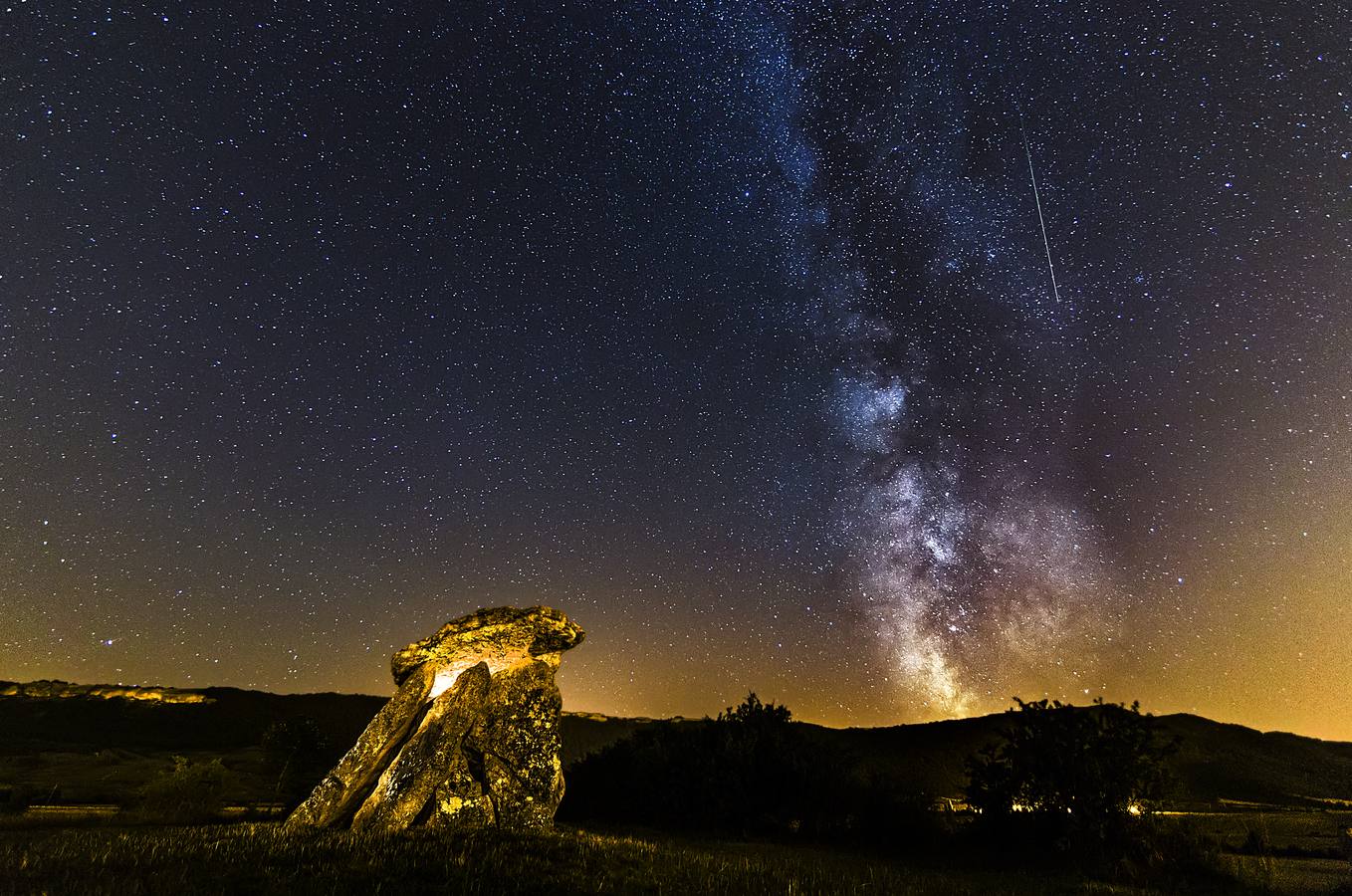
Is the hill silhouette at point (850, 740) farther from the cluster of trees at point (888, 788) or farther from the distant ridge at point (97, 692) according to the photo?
the cluster of trees at point (888, 788)

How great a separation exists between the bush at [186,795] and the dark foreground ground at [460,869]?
2770mm

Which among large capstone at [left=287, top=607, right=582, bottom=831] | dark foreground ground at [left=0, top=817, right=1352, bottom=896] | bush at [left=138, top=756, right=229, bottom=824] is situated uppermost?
large capstone at [left=287, top=607, right=582, bottom=831]

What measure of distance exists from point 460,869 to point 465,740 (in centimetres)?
588

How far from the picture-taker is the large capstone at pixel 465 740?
41.6 feet

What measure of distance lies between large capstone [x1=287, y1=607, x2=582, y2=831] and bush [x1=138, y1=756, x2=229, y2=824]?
406 cm

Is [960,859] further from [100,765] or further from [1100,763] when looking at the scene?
[100,765]

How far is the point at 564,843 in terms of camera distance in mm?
10477

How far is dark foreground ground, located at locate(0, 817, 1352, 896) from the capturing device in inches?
278

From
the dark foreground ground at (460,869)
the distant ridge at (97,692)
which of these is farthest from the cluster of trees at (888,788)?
the distant ridge at (97,692)

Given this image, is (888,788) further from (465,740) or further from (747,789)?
(465,740)

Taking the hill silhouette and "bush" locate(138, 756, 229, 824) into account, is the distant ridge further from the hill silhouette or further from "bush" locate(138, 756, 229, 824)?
"bush" locate(138, 756, 229, 824)

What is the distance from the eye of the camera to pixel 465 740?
45.3 ft

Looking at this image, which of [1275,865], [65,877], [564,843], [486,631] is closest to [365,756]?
[486,631]

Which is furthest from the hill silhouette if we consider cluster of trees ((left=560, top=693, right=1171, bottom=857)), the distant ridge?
cluster of trees ((left=560, top=693, right=1171, bottom=857))
